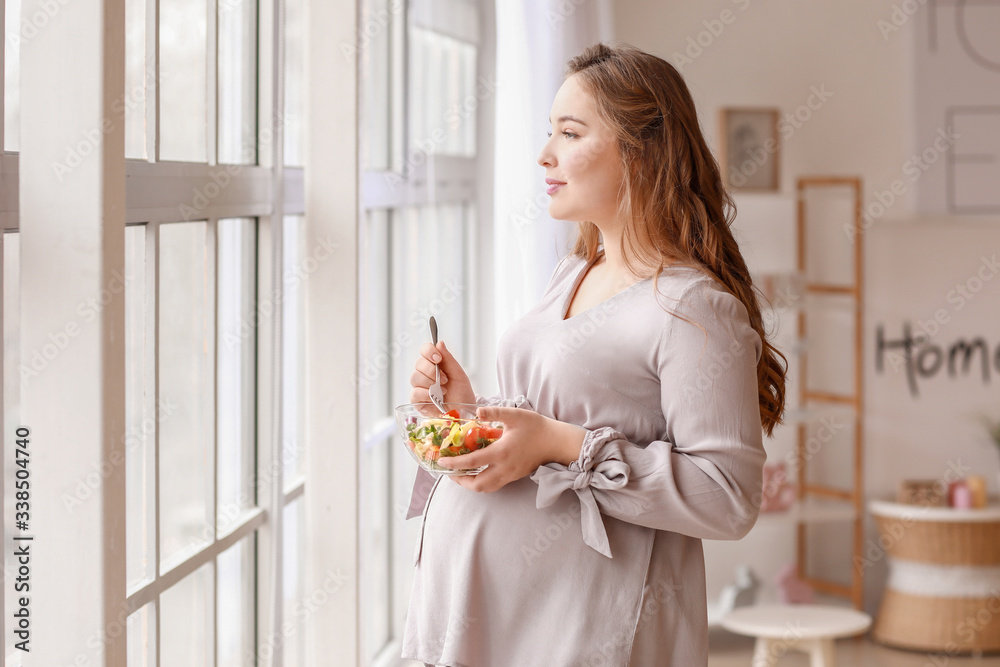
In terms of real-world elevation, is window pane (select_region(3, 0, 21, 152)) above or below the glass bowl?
above

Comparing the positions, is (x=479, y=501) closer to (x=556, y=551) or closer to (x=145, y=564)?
(x=556, y=551)

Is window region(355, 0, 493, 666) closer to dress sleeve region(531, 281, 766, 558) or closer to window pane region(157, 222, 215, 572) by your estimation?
window pane region(157, 222, 215, 572)

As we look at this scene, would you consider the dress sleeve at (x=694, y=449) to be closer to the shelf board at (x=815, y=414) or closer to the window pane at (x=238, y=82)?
the window pane at (x=238, y=82)

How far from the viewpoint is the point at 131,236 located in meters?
1.31

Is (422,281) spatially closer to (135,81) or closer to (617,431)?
(135,81)

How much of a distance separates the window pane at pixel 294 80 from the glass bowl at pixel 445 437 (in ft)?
2.98

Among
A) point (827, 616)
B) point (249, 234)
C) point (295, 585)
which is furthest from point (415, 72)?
point (827, 616)

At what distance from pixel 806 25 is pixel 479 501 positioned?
3291 mm

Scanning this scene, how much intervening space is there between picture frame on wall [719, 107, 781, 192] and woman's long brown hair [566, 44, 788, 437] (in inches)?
104

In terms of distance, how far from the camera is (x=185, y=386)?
1514mm

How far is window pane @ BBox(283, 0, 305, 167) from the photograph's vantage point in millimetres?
1911

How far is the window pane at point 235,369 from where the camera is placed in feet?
5.45
